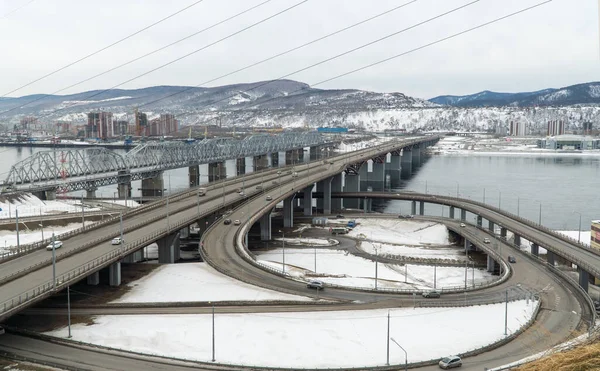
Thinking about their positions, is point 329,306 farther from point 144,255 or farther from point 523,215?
point 523,215

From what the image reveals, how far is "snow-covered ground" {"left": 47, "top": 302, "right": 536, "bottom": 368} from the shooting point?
21953 mm

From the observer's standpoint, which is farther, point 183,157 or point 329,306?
point 183,157

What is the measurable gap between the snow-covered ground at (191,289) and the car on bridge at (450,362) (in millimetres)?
9858

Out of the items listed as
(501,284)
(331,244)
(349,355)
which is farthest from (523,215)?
(349,355)

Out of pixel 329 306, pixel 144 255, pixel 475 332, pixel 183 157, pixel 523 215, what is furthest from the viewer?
pixel 183 157

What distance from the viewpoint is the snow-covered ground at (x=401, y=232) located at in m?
55.0

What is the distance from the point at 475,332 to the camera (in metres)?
25.2

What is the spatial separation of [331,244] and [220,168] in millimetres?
70637

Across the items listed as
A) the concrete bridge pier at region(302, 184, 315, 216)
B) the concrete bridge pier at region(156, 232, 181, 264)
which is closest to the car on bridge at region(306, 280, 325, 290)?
the concrete bridge pier at region(156, 232, 181, 264)

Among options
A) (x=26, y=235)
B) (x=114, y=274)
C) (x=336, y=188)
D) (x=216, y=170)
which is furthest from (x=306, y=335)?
(x=216, y=170)

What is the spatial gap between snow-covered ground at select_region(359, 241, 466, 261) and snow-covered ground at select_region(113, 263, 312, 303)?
57.9ft

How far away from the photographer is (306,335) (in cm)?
2411

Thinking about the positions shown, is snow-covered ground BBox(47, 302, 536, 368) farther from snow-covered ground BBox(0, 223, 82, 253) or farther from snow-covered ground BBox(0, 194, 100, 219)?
snow-covered ground BBox(0, 194, 100, 219)

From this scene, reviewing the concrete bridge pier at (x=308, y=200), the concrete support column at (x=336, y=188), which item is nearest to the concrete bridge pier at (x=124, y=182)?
the concrete bridge pier at (x=308, y=200)
